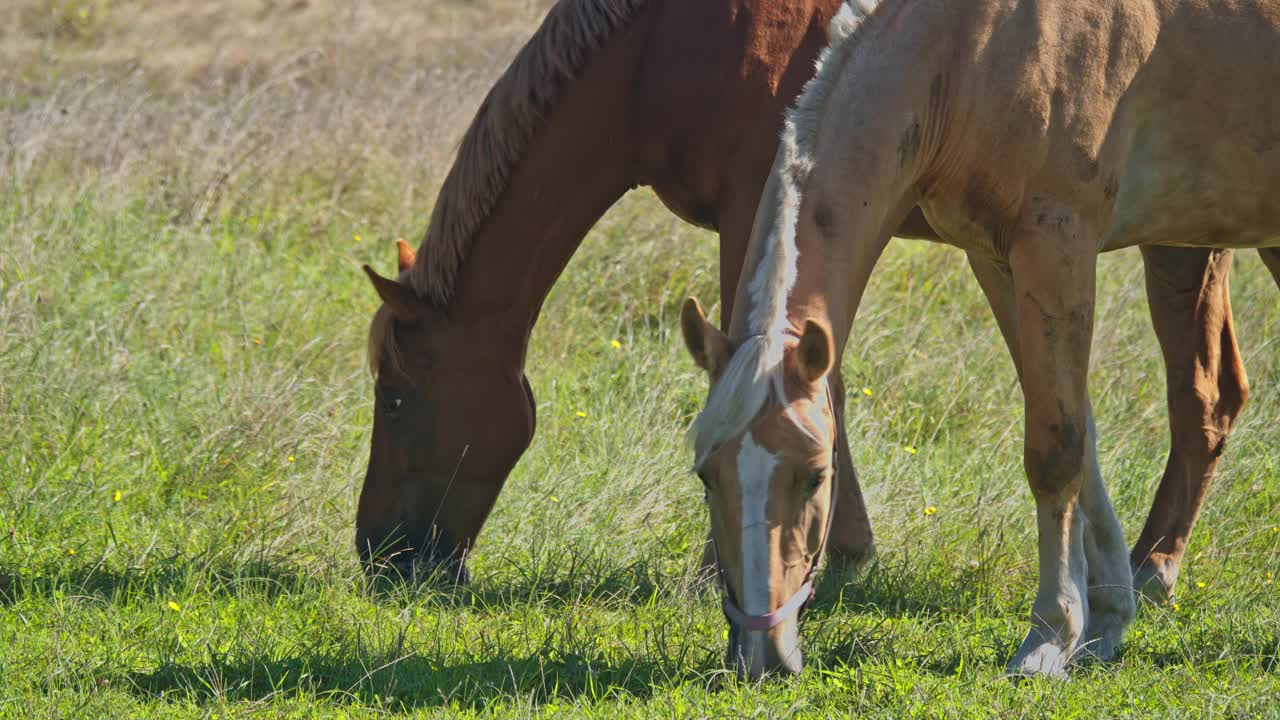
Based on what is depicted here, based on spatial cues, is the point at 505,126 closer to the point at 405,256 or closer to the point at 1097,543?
the point at 405,256

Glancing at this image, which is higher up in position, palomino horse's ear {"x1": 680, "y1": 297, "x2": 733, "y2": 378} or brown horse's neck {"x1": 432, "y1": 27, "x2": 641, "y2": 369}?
brown horse's neck {"x1": 432, "y1": 27, "x2": 641, "y2": 369}

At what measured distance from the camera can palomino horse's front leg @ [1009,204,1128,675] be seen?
353 centimetres

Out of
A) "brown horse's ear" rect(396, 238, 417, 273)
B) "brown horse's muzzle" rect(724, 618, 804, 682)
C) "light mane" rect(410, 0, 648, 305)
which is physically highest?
"light mane" rect(410, 0, 648, 305)

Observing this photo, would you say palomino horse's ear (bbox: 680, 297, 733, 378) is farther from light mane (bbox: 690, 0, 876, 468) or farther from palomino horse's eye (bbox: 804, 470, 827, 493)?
palomino horse's eye (bbox: 804, 470, 827, 493)

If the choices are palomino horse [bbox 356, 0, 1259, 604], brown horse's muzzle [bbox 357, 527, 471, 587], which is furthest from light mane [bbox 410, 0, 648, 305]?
brown horse's muzzle [bbox 357, 527, 471, 587]

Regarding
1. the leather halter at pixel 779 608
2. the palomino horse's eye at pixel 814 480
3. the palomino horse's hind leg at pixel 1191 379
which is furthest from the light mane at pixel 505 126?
the palomino horse's hind leg at pixel 1191 379

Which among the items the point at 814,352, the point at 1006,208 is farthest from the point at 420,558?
the point at 1006,208

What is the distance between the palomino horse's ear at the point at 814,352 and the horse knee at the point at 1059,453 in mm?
843

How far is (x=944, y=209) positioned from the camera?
3707 mm

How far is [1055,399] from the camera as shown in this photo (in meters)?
3.60

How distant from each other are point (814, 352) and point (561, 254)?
170 cm

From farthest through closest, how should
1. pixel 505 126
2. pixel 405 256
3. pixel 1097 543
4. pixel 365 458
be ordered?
1. pixel 365 458
2. pixel 405 256
3. pixel 505 126
4. pixel 1097 543

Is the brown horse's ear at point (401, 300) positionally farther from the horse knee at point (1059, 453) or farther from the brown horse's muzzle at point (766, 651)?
the horse knee at point (1059, 453)

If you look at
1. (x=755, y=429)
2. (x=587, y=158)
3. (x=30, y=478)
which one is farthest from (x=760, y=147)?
(x=30, y=478)
